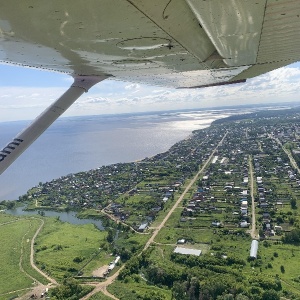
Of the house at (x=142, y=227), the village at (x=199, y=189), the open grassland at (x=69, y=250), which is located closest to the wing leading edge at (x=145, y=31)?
the open grassland at (x=69, y=250)

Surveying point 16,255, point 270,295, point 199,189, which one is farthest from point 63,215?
point 270,295

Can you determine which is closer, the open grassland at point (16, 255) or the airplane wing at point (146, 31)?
the airplane wing at point (146, 31)

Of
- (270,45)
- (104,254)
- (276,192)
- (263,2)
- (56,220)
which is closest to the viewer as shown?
(263,2)

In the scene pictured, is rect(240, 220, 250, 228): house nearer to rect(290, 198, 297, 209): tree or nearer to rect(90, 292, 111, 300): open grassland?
rect(290, 198, 297, 209): tree

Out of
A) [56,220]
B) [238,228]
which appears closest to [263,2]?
[238,228]

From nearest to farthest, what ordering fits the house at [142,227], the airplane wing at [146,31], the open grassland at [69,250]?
the airplane wing at [146,31], the open grassland at [69,250], the house at [142,227]

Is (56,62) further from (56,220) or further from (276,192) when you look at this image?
(276,192)

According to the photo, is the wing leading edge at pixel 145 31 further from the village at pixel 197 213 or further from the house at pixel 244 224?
the house at pixel 244 224
